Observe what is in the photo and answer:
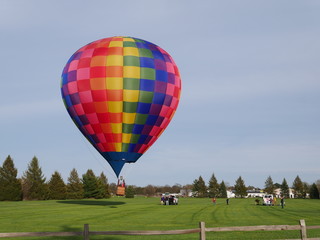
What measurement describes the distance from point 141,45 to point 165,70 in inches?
143

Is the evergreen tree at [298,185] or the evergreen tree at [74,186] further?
the evergreen tree at [298,185]

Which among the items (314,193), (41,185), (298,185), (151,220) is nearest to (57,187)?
(41,185)

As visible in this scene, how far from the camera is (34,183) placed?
102 meters

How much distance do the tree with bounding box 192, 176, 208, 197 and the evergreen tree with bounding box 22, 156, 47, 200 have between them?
7704 centimetres

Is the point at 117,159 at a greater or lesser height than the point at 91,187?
greater

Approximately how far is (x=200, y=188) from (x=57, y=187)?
73606mm

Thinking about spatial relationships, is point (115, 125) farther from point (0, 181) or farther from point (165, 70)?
point (0, 181)

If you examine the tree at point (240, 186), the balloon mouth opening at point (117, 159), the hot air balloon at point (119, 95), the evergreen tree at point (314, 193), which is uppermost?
the hot air balloon at point (119, 95)

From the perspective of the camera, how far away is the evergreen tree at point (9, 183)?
9288 cm

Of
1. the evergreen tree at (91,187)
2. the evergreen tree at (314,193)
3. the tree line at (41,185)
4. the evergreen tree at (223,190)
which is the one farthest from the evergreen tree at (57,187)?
the evergreen tree at (314,193)

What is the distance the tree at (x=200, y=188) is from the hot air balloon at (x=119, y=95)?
127 m

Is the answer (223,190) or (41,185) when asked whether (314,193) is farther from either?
(41,185)

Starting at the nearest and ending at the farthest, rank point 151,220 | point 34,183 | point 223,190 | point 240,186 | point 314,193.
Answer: point 151,220
point 34,183
point 314,193
point 223,190
point 240,186

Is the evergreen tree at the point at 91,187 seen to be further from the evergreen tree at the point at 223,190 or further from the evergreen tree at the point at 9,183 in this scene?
the evergreen tree at the point at 223,190
